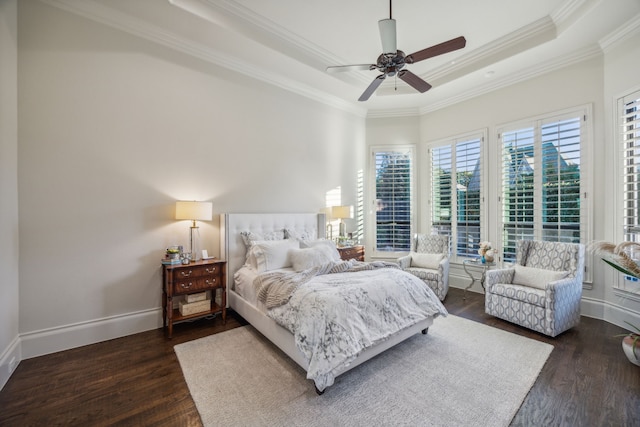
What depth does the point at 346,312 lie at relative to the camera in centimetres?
233

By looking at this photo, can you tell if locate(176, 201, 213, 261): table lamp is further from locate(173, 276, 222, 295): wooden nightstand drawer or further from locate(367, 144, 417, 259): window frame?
locate(367, 144, 417, 259): window frame

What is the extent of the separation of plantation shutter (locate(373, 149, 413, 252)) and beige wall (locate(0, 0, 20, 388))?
17.0 feet

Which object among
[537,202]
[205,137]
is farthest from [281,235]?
[537,202]

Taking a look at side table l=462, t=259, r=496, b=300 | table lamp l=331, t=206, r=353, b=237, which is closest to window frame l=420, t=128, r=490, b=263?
side table l=462, t=259, r=496, b=300

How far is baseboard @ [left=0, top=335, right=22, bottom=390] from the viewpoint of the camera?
2.26 metres

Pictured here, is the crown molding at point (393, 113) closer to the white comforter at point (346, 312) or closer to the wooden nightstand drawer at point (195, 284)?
the white comforter at point (346, 312)

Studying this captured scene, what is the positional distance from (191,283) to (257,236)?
3.50 feet

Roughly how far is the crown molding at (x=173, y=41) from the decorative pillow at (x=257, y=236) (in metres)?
2.40

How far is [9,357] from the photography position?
7.86 feet

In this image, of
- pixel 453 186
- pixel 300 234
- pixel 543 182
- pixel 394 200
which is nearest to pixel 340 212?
pixel 300 234

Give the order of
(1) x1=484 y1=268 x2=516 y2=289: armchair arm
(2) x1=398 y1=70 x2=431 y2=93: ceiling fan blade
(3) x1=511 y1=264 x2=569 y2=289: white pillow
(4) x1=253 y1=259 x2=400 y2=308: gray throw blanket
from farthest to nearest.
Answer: (1) x1=484 y1=268 x2=516 y2=289: armchair arm → (3) x1=511 y1=264 x2=569 y2=289: white pillow → (2) x1=398 y1=70 x2=431 y2=93: ceiling fan blade → (4) x1=253 y1=259 x2=400 y2=308: gray throw blanket

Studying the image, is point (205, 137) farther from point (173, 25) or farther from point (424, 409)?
point (424, 409)

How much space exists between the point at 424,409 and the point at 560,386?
1219mm

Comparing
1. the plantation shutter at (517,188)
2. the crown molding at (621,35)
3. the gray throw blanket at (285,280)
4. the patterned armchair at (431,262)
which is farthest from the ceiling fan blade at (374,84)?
the crown molding at (621,35)
